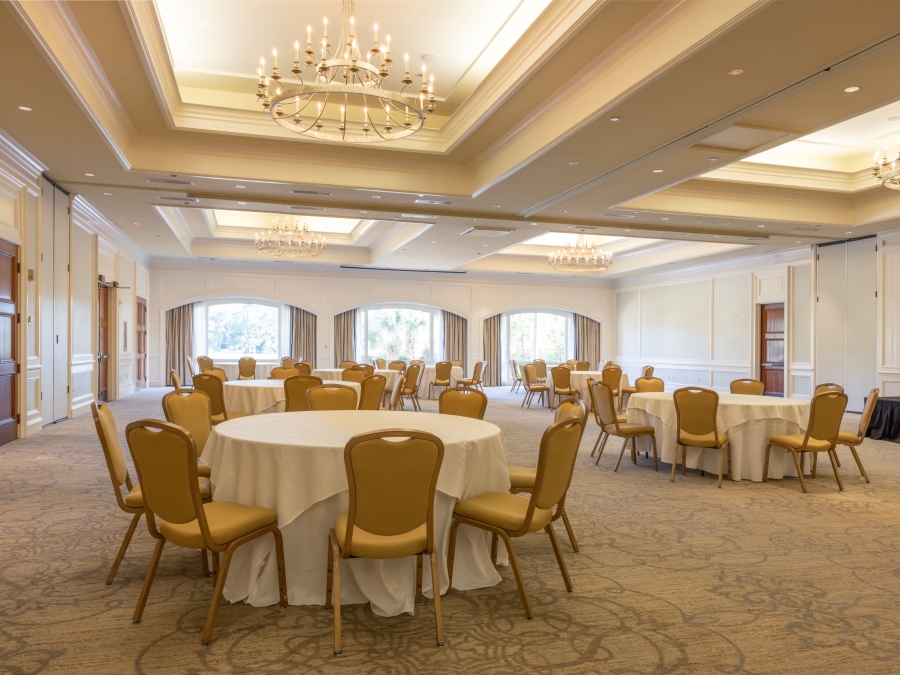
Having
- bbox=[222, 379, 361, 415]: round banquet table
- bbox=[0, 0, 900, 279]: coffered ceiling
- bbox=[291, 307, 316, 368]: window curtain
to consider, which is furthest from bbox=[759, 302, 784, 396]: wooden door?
bbox=[291, 307, 316, 368]: window curtain

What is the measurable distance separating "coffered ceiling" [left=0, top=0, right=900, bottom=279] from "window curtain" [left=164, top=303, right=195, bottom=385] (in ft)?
17.3

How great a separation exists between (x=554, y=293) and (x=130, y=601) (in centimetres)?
1646

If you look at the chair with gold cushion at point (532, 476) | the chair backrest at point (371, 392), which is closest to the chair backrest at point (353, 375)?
the chair backrest at point (371, 392)

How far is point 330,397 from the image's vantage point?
5.41m

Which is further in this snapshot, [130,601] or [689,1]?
[689,1]

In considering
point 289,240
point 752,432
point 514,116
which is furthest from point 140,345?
point 752,432

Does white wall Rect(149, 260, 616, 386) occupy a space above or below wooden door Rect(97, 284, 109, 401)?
above

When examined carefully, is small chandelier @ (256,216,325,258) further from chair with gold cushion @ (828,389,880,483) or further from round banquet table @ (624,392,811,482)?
chair with gold cushion @ (828,389,880,483)

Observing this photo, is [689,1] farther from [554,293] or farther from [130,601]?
[554,293]

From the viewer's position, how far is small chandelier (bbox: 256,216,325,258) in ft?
38.2

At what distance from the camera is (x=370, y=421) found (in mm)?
3980

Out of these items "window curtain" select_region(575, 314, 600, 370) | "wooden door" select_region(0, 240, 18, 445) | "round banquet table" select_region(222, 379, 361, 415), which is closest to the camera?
"wooden door" select_region(0, 240, 18, 445)

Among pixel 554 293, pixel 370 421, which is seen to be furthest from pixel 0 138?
pixel 554 293

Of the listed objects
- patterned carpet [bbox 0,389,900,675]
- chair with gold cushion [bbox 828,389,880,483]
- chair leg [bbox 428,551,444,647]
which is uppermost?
chair with gold cushion [bbox 828,389,880,483]
